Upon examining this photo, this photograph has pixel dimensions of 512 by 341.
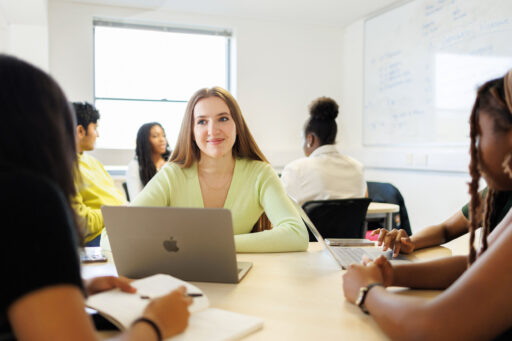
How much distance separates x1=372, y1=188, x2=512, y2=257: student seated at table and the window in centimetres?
374

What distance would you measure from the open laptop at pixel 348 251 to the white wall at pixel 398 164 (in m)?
1.83

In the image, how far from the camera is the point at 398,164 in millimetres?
4340

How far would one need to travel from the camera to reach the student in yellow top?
219cm

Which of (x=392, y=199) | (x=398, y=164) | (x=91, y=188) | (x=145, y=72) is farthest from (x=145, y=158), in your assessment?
(x=398, y=164)

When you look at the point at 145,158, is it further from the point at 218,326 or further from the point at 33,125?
the point at 33,125

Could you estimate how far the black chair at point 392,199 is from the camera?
3041 millimetres

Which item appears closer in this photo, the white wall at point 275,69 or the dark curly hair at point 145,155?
the dark curly hair at point 145,155

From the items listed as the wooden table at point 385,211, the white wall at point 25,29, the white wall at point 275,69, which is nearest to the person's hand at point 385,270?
the wooden table at point 385,211

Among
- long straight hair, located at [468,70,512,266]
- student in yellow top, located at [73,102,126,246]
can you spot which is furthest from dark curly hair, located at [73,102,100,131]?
long straight hair, located at [468,70,512,266]

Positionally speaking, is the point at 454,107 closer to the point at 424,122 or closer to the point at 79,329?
the point at 424,122

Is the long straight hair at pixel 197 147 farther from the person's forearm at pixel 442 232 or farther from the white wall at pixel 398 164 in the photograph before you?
the white wall at pixel 398 164

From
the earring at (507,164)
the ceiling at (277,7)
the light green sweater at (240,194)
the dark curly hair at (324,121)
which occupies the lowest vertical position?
the light green sweater at (240,194)

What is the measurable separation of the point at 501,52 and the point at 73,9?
3.94m

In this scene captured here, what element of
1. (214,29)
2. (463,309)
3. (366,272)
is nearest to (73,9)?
(214,29)
